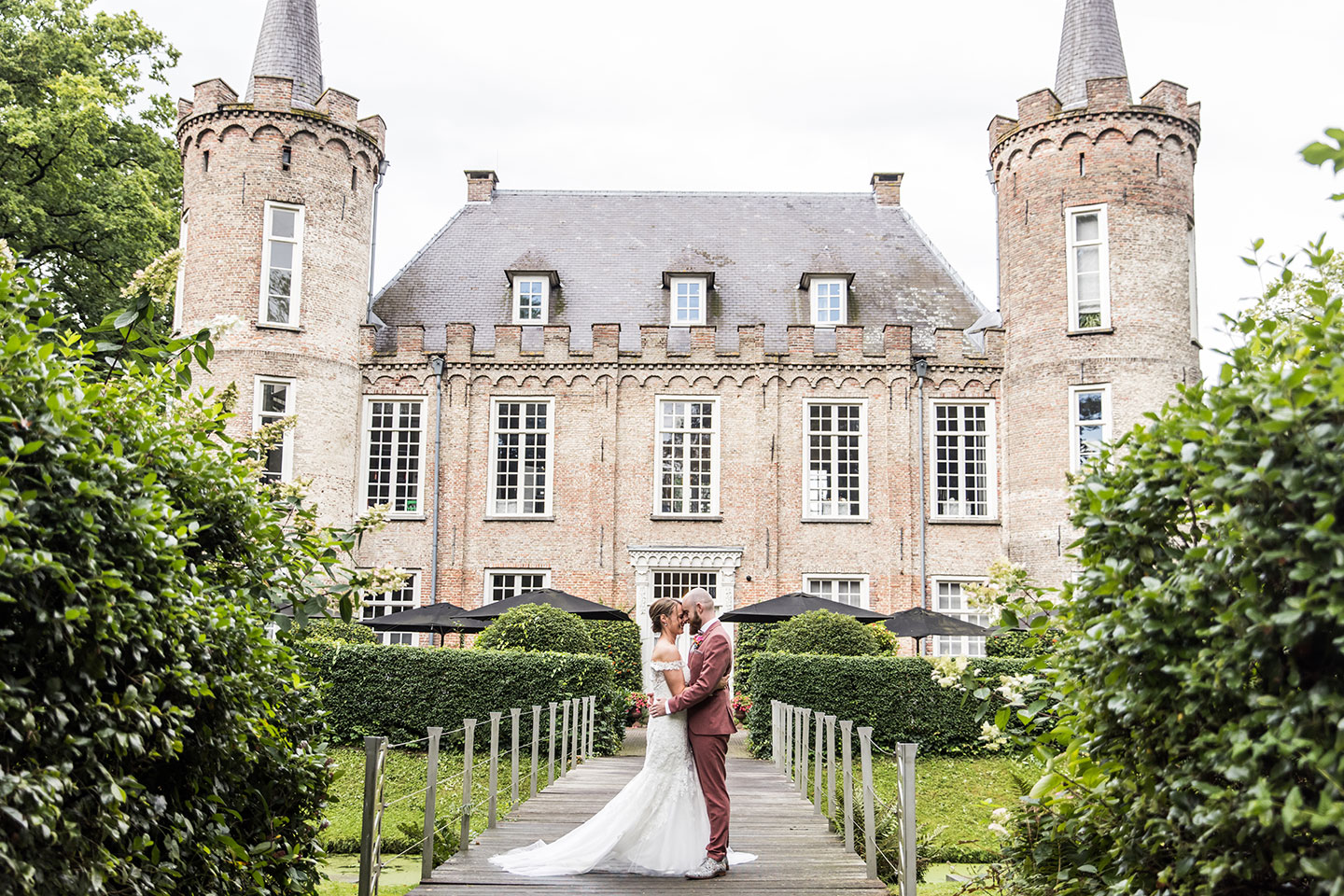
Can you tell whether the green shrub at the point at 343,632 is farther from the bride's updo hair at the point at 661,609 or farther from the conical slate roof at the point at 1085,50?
the conical slate roof at the point at 1085,50

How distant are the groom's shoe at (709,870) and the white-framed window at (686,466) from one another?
56.2 ft

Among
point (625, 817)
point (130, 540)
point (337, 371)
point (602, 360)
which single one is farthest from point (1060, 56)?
point (130, 540)

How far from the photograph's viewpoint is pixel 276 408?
23.9 metres

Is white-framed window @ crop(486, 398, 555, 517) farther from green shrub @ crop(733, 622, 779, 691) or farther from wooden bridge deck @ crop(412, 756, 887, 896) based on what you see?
wooden bridge deck @ crop(412, 756, 887, 896)

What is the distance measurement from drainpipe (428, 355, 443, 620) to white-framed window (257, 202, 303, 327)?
298 centimetres

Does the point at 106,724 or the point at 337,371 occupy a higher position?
the point at 337,371

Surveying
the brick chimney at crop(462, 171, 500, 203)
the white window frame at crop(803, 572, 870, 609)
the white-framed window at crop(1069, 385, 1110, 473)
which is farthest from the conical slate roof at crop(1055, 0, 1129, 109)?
the brick chimney at crop(462, 171, 500, 203)

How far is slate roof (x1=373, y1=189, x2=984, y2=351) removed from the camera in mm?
26203

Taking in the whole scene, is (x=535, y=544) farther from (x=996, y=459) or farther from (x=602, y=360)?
(x=996, y=459)

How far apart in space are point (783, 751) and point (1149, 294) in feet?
44.1

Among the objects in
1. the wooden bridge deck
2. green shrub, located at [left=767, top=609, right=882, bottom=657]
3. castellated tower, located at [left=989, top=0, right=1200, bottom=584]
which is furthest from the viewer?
castellated tower, located at [left=989, top=0, right=1200, bottom=584]

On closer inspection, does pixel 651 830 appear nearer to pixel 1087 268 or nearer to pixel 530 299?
pixel 1087 268

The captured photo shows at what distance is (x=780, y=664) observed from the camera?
55.7 ft

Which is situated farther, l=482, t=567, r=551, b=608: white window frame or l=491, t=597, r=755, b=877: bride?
l=482, t=567, r=551, b=608: white window frame
